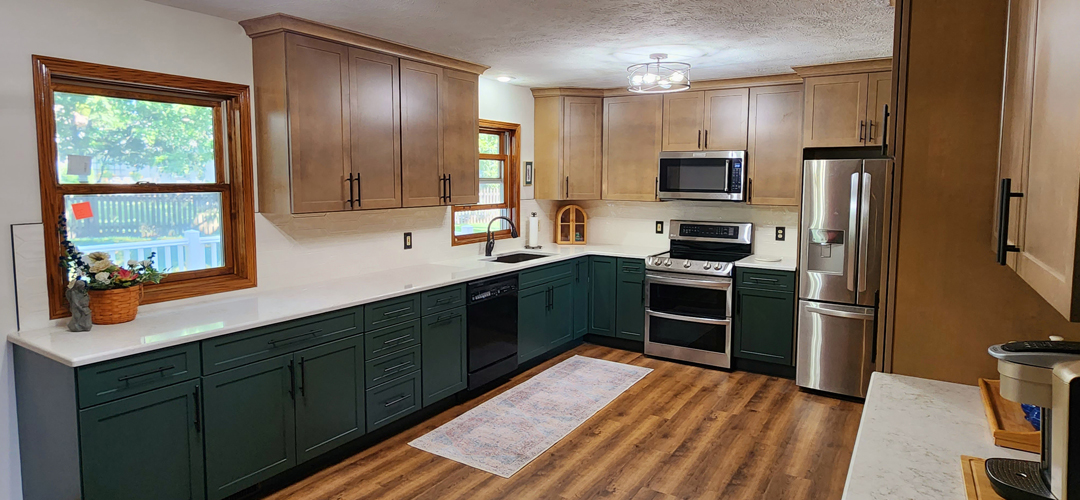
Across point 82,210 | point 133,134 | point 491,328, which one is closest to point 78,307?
point 82,210

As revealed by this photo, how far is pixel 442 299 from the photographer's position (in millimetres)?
3865

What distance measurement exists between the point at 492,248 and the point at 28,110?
3.16 metres

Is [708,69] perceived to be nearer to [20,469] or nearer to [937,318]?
[937,318]

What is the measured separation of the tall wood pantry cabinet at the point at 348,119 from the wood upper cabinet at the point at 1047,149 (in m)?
3.03

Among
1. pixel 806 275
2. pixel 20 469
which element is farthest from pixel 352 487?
pixel 806 275

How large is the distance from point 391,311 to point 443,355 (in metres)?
0.57

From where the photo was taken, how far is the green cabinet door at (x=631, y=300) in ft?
17.4

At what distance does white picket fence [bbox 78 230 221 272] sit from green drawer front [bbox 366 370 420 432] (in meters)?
1.10

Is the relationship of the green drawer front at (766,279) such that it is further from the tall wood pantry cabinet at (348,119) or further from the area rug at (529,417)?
the tall wood pantry cabinet at (348,119)

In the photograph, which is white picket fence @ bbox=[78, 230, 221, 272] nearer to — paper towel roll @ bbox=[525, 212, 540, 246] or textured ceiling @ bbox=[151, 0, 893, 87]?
textured ceiling @ bbox=[151, 0, 893, 87]

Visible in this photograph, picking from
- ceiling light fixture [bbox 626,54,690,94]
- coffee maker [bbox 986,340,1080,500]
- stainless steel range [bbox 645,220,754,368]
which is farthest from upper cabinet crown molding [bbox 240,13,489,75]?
coffee maker [bbox 986,340,1080,500]

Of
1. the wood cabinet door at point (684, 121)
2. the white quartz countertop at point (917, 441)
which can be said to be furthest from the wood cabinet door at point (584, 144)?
the white quartz countertop at point (917, 441)

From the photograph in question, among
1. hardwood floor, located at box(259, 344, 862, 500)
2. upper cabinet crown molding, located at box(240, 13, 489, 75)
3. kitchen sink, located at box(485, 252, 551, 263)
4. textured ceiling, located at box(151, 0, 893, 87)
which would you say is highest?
textured ceiling, located at box(151, 0, 893, 87)

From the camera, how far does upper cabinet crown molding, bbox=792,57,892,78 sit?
14.3ft
